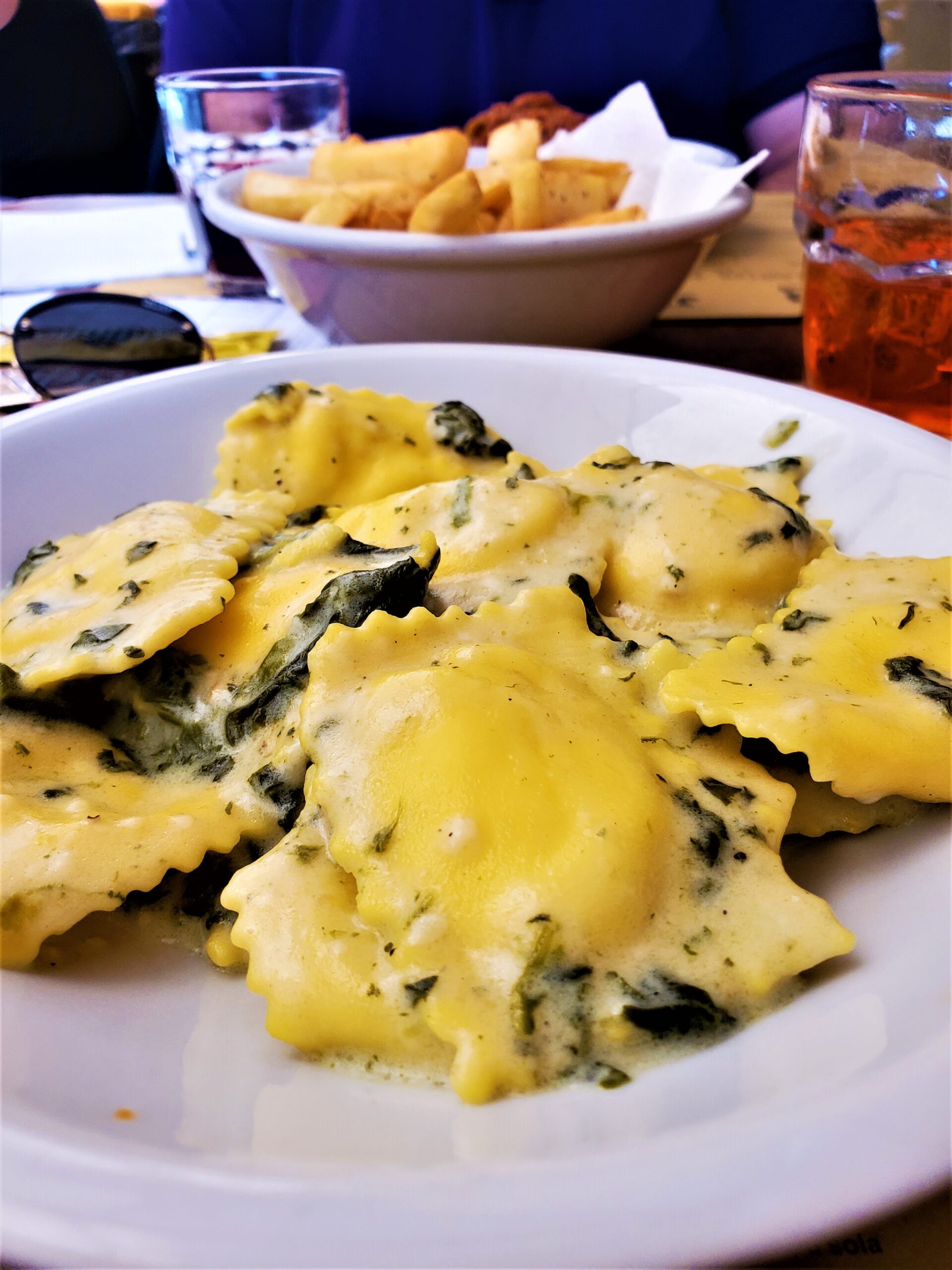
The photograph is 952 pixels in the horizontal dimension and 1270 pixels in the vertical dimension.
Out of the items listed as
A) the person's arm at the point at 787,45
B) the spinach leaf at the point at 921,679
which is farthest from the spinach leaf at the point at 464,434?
the person's arm at the point at 787,45

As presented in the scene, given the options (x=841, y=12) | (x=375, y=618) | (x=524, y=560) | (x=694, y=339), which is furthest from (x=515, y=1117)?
(x=841, y=12)

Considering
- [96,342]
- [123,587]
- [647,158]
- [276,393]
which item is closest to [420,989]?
[123,587]

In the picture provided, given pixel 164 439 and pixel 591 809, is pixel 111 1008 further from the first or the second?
pixel 164 439

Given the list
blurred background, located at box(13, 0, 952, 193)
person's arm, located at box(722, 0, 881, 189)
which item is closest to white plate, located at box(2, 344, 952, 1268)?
blurred background, located at box(13, 0, 952, 193)

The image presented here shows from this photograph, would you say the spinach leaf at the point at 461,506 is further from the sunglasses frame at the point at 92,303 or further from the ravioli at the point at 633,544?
the sunglasses frame at the point at 92,303

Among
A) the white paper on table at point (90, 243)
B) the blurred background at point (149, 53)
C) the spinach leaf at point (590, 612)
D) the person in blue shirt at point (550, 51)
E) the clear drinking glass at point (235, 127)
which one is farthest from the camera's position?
the person in blue shirt at point (550, 51)
